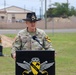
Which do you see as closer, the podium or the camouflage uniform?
the podium

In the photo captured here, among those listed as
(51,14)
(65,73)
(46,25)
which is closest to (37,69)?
(65,73)

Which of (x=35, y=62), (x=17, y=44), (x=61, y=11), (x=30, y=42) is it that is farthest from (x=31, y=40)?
(x=61, y=11)

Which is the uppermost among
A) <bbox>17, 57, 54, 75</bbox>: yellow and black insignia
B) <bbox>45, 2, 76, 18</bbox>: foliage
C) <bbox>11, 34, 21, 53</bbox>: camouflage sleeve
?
<bbox>11, 34, 21, 53</bbox>: camouflage sleeve

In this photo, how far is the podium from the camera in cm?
660

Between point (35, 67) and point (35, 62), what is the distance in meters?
0.09

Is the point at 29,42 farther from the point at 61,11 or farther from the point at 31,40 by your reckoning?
the point at 61,11

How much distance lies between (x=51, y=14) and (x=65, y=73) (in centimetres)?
7802

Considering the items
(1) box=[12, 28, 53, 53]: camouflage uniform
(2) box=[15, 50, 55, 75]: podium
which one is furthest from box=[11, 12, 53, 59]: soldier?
(2) box=[15, 50, 55, 75]: podium

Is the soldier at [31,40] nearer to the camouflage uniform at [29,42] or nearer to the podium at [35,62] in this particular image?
the camouflage uniform at [29,42]

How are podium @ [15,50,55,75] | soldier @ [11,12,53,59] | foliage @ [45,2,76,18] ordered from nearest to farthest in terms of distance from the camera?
1. podium @ [15,50,55,75]
2. soldier @ [11,12,53,59]
3. foliage @ [45,2,76,18]

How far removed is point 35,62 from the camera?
6.62 meters

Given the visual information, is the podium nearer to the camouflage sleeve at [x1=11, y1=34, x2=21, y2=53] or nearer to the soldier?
the soldier

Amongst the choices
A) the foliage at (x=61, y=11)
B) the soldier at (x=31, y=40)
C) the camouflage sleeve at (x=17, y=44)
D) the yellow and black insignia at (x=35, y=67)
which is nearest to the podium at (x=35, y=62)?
the yellow and black insignia at (x=35, y=67)

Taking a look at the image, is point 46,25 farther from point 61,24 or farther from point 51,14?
point 51,14
